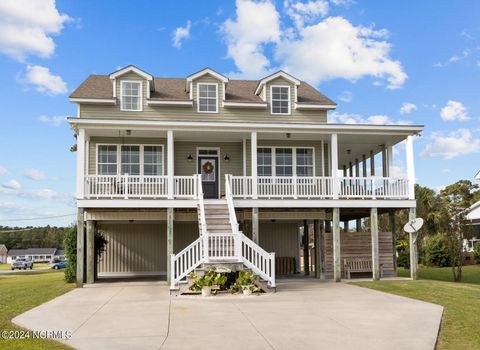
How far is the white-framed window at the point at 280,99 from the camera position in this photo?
23.0 meters

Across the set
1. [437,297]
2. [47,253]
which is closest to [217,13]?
[437,297]

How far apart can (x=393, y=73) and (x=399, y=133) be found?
916 cm

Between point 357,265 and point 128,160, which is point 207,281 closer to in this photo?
point 357,265

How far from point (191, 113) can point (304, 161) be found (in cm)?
516

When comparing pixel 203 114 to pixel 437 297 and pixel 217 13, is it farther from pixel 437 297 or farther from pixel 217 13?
pixel 437 297

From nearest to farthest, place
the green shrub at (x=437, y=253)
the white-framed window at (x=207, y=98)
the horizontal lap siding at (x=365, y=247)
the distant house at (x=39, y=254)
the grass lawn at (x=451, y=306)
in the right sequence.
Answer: the grass lawn at (x=451, y=306) < the horizontal lap siding at (x=365, y=247) < the white-framed window at (x=207, y=98) < the green shrub at (x=437, y=253) < the distant house at (x=39, y=254)

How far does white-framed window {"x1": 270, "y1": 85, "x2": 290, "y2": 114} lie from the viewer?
22953 millimetres

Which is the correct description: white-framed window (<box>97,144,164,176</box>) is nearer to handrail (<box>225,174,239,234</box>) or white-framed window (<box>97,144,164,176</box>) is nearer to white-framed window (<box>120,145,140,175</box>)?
white-framed window (<box>120,145,140,175</box>)

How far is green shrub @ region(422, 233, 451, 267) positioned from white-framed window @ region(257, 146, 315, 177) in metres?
15.1

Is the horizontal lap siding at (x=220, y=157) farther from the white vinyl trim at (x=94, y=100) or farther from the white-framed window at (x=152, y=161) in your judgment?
the white vinyl trim at (x=94, y=100)

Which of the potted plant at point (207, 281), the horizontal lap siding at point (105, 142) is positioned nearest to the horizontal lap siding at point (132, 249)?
the horizontal lap siding at point (105, 142)

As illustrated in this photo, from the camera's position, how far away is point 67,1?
17.8 meters

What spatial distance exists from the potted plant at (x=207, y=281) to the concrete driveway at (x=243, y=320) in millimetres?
387

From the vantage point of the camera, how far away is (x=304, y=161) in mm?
22531
